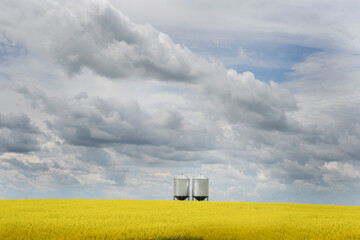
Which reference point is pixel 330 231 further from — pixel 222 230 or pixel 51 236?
pixel 51 236

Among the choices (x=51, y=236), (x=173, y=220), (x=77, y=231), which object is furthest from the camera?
(x=173, y=220)

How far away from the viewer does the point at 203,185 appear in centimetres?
7450

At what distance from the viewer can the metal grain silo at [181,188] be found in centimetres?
7462

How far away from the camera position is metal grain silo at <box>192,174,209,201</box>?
74.4 metres

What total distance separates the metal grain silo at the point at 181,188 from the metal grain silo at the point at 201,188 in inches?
49.6

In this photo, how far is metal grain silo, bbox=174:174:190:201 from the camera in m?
74.6

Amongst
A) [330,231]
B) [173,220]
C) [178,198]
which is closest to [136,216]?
[173,220]

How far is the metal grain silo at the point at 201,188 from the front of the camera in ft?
244

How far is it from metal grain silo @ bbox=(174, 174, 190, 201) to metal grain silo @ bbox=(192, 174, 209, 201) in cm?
126

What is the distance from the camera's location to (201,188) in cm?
7438

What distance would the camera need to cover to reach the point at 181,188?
74750mm

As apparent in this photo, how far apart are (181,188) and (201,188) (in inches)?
140

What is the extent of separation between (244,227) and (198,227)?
396cm

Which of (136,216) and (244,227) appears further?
(136,216)
